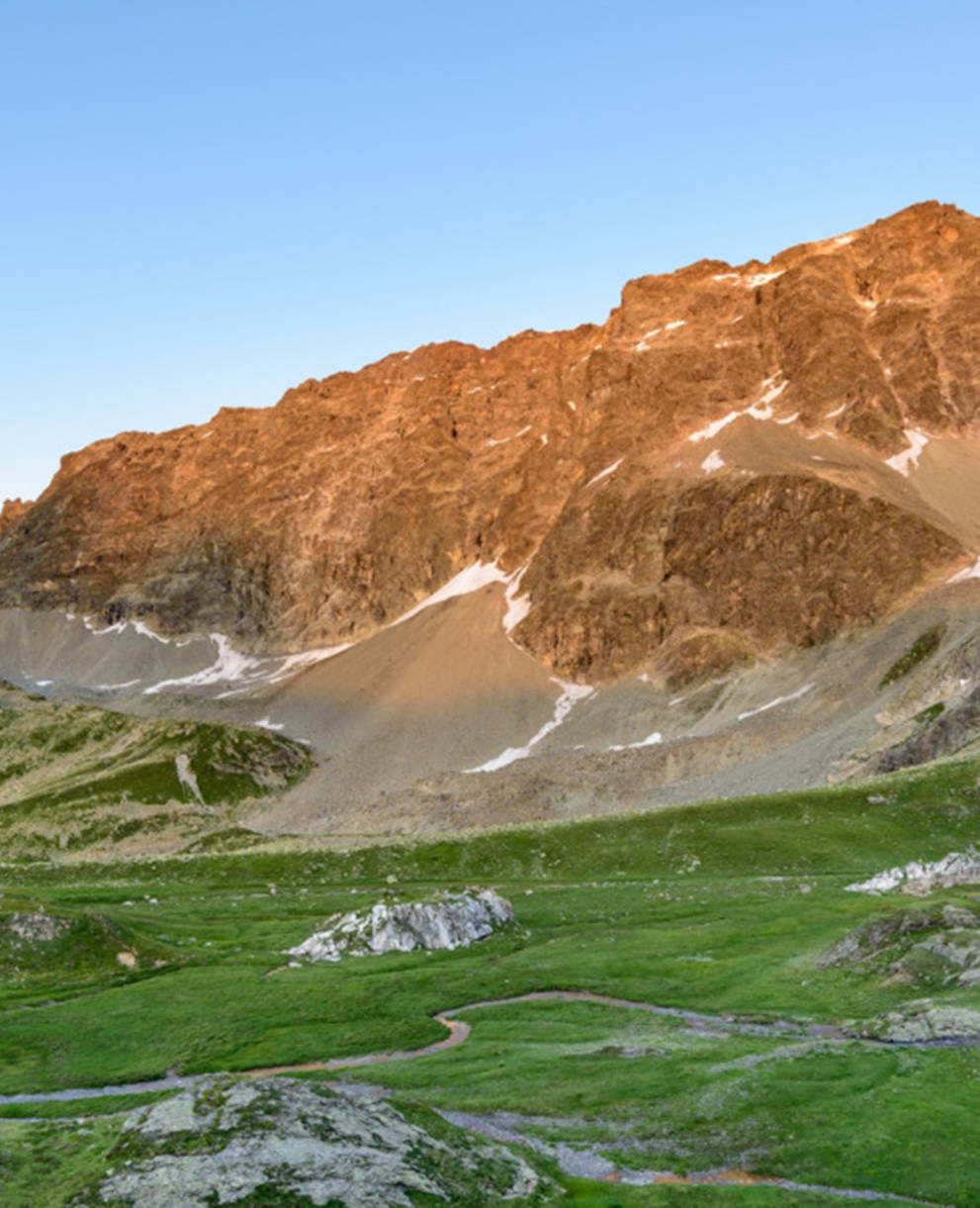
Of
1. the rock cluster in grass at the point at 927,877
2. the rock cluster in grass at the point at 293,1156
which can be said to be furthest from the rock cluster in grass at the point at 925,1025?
the rock cluster in grass at the point at 927,877

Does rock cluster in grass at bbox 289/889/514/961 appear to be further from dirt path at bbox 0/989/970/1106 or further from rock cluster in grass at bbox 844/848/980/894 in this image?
rock cluster in grass at bbox 844/848/980/894

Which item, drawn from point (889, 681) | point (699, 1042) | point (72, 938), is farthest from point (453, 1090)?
point (889, 681)

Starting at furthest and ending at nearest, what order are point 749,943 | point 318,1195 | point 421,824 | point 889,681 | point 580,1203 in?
point 889,681
point 421,824
point 749,943
point 580,1203
point 318,1195

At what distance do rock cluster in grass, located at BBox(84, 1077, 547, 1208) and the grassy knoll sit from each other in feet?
7.32

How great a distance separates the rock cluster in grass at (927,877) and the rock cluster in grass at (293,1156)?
55963 mm

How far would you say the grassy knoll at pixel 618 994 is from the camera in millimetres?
35562

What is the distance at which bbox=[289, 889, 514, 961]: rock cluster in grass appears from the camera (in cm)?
7538

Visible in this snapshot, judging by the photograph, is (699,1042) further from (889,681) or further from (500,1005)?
(889,681)

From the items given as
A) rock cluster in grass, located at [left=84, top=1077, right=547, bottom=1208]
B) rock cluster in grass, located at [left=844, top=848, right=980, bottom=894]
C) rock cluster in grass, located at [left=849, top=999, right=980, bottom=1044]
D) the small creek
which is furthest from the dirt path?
rock cluster in grass, located at [left=844, top=848, right=980, bottom=894]

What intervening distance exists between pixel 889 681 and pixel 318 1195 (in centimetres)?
17334

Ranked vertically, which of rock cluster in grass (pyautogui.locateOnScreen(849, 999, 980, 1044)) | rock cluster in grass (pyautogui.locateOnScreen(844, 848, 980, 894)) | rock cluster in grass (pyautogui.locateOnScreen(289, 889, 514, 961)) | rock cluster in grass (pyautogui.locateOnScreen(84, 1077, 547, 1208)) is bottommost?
rock cluster in grass (pyautogui.locateOnScreen(844, 848, 980, 894))

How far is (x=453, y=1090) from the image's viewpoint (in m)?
42.8

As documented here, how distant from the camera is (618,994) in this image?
60.3m

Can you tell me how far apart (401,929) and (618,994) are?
20.6 m
